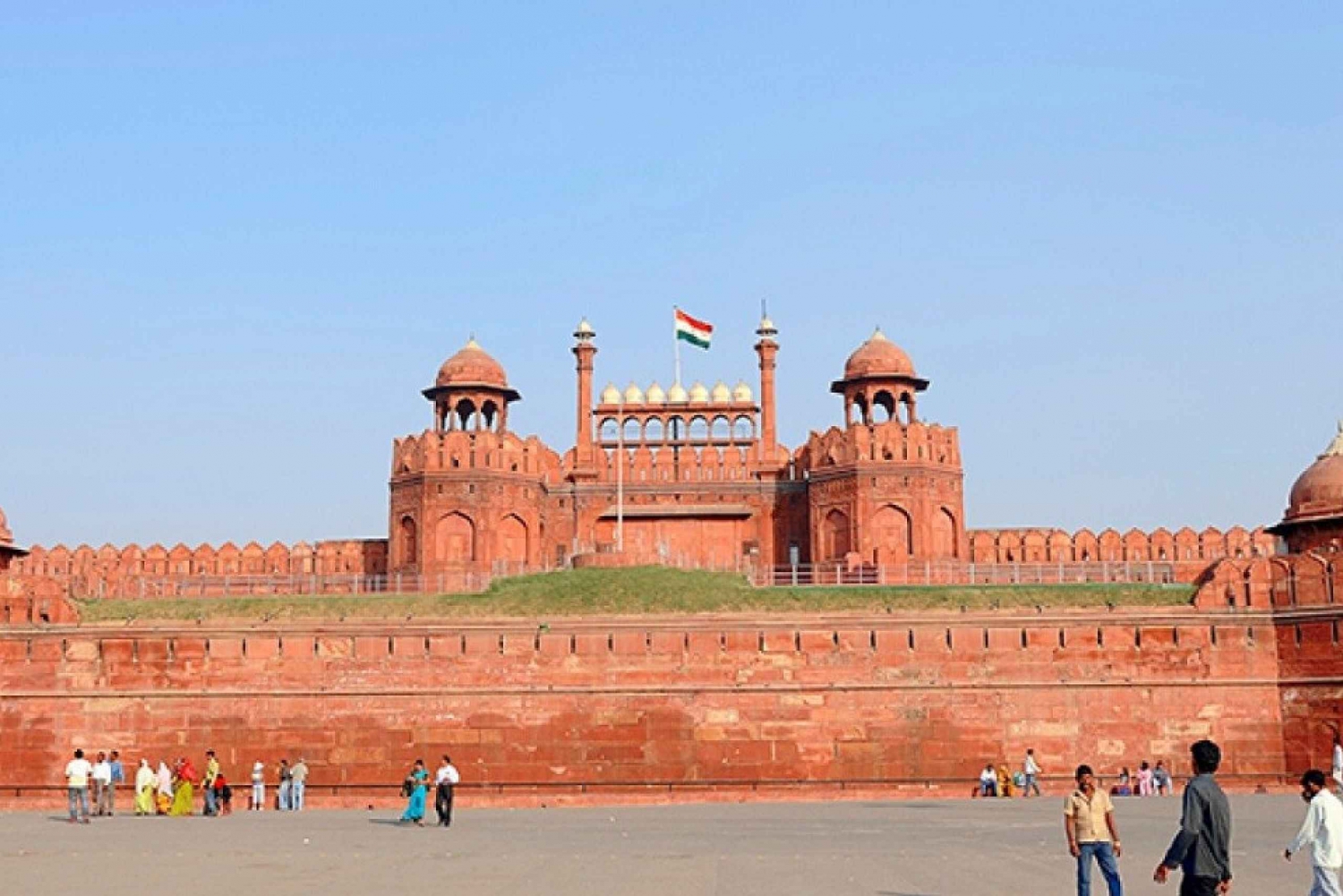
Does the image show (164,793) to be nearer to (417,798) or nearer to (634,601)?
(417,798)

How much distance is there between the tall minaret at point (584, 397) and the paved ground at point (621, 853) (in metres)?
17.6

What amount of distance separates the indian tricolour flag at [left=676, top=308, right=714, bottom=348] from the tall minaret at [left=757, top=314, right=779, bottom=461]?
2499 mm

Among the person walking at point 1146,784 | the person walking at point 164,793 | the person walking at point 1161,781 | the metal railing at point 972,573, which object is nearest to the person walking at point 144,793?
the person walking at point 164,793

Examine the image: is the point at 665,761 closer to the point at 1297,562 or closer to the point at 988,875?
the point at 1297,562

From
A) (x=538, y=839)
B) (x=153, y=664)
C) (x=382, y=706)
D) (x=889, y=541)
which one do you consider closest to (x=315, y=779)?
(x=382, y=706)

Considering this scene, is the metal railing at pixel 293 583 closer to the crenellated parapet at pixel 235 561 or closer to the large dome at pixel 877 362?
the crenellated parapet at pixel 235 561

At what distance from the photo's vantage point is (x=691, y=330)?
37.5 metres

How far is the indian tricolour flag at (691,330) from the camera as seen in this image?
37438 millimetres

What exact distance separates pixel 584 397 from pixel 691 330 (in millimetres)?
3973

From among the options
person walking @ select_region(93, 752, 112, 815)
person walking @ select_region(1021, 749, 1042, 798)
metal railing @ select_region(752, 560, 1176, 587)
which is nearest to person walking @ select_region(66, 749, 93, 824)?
person walking @ select_region(93, 752, 112, 815)

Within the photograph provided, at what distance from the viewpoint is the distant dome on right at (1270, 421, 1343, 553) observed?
31547 mm

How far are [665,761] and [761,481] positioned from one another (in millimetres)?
11708

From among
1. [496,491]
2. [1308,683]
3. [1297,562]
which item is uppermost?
[496,491]

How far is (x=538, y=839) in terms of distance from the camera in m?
16.3
